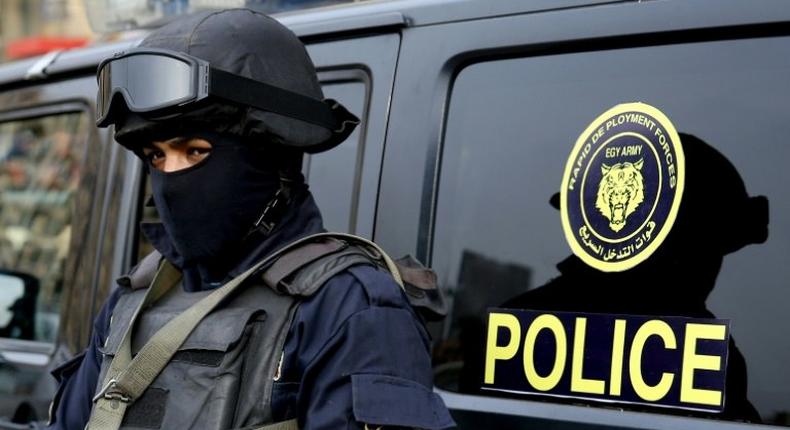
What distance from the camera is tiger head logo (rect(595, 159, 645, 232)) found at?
2023 millimetres

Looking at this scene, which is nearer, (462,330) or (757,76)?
(757,76)

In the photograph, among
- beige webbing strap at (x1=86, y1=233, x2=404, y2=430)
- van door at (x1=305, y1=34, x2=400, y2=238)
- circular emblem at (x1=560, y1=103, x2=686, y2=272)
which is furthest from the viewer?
van door at (x1=305, y1=34, x2=400, y2=238)

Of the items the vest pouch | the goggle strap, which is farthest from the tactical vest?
the goggle strap

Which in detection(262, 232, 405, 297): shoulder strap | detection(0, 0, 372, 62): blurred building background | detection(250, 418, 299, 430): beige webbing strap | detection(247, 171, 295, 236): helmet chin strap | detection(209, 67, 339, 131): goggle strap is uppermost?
detection(0, 0, 372, 62): blurred building background

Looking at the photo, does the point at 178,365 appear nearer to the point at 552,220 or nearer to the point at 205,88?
the point at 205,88

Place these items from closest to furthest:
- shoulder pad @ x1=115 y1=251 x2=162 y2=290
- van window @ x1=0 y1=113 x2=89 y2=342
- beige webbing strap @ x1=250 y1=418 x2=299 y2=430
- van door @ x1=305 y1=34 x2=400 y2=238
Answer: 1. beige webbing strap @ x1=250 y1=418 x2=299 y2=430
2. shoulder pad @ x1=115 y1=251 x2=162 y2=290
3. van door @ x1=305 y1=34 x2=400 y2=238
4. van window @ x1=0 y1=113 x2=89 y2=342

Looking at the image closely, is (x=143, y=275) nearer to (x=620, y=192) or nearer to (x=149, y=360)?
(x=149, y=360)

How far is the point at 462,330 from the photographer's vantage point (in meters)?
2.22

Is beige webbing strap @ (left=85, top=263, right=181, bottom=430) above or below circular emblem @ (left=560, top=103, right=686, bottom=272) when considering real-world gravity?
below

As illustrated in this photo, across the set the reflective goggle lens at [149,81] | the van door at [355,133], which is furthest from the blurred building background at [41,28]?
the reflective goggle lens at [149,81]

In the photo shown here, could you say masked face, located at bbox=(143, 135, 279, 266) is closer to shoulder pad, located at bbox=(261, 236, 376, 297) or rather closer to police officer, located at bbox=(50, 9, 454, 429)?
police officer, located at bbox=(50, 9, 454, 429)

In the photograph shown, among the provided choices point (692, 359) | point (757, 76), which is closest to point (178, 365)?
point (692, 359)

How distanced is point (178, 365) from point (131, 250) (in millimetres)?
1106

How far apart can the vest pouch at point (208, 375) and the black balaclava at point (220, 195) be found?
13 cm
